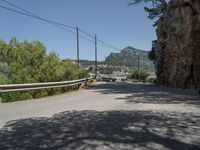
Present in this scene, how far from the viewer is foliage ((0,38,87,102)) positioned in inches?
1959

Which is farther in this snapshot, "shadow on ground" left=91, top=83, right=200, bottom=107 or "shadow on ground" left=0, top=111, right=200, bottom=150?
"shadow on ground" left=91, top=83, right=200, bottom=107

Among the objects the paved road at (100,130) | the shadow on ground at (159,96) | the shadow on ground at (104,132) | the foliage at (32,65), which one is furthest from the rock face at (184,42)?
the shadow on ground at (104,132)

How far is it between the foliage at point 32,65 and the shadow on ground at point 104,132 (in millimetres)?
37842

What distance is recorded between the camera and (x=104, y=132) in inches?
329

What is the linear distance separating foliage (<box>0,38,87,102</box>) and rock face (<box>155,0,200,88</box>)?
12.8m

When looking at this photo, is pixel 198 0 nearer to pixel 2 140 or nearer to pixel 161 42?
pixel 161 42

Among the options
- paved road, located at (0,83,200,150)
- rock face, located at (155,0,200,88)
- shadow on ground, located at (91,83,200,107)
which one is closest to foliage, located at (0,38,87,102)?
rock face, located at (155,0,200,88)

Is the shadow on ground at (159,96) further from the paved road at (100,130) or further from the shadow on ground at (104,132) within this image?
the shadow on ground at (104,132)

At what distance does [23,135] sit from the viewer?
8016mm

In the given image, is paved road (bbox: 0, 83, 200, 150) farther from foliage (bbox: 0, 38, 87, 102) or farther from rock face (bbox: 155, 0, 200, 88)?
foliage (bbox: 0, 38, 87, 102)

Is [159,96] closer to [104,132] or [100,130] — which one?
[100,130]

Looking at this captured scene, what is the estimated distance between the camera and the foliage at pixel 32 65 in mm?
49750

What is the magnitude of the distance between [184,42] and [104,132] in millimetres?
35289

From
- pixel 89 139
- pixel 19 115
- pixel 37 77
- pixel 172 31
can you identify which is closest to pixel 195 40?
pixel 172 31
